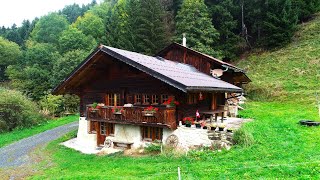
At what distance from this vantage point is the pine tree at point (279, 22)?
132 feet

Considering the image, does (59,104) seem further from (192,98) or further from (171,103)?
(171,103)

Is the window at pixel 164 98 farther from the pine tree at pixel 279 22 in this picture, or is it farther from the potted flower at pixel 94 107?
the pine tree at pixel 279 22

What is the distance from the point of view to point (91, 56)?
633 inches

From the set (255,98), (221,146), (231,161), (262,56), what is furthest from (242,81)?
(231,161)

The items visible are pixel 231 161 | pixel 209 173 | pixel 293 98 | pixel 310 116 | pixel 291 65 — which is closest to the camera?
pixel 209 173

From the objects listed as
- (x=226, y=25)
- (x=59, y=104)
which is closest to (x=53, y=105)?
(x=59, y=104)

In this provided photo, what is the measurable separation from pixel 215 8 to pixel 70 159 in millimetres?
35784

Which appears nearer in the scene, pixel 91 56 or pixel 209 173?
pixel 209 173

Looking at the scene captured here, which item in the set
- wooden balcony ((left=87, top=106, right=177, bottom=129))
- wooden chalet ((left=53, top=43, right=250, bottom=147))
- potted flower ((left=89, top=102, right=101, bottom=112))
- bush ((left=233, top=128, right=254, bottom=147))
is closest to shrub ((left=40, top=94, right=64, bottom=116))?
wooden chalet ((left=53, top=43, right=250, bottom=147))

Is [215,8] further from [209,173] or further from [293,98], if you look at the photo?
[209,173]

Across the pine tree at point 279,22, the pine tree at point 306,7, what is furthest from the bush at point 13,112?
the pine tree at point 306,7

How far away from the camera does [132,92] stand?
56.5 feet

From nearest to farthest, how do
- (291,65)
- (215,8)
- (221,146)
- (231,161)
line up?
(231,161) < (221,146) < (291,65) < (215,8)

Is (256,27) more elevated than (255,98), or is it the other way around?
(256,27)
